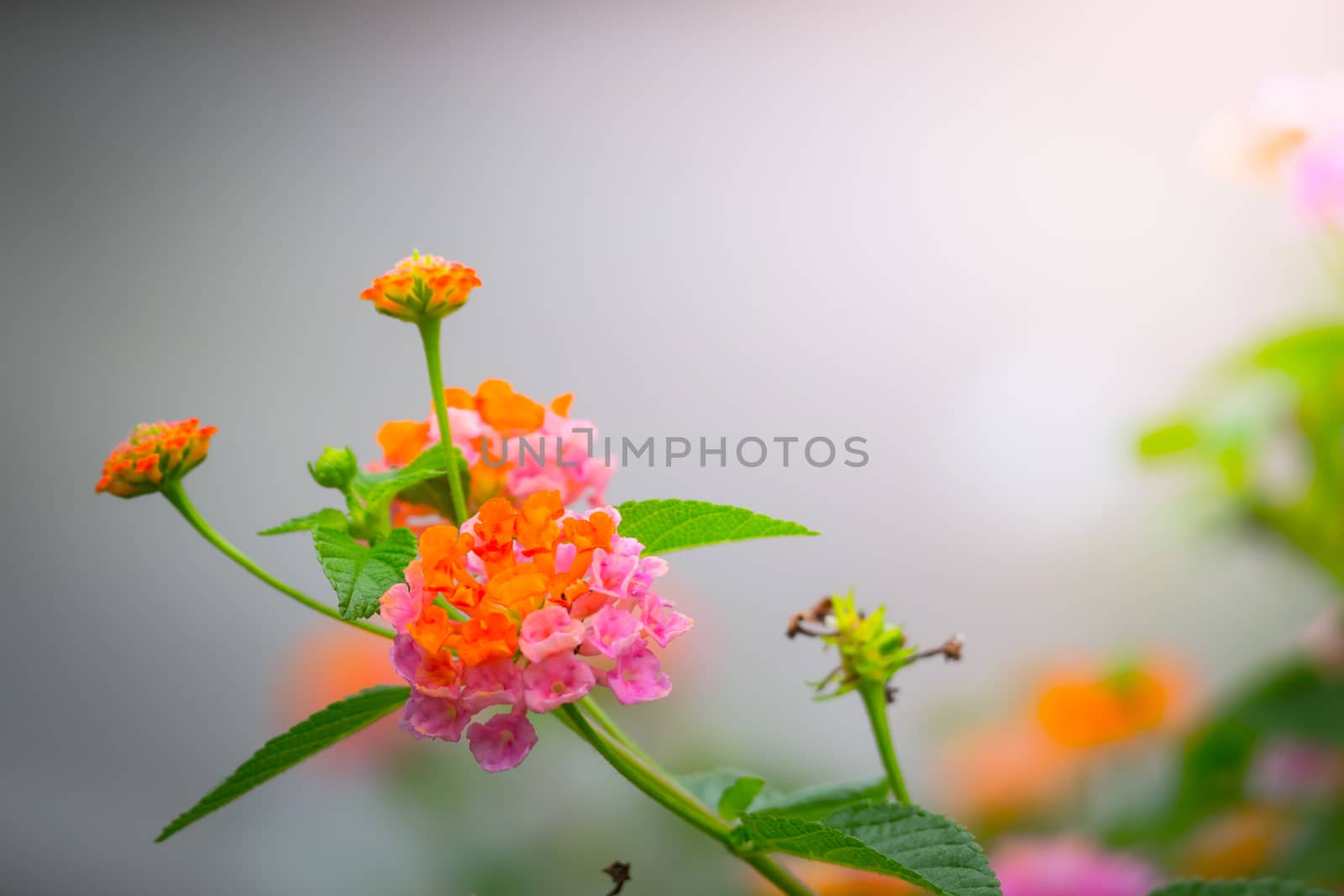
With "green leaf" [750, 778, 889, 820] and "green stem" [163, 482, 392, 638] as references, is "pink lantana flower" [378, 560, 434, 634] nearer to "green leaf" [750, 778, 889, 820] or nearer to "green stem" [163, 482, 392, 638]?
"green stem" [163, 482, 392, 638]

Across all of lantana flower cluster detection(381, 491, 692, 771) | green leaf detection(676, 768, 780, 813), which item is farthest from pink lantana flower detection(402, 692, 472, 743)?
green leaf detection(676, 768, 780, 813)

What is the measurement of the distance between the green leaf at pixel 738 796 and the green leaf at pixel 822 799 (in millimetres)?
12

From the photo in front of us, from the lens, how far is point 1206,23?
1574mm

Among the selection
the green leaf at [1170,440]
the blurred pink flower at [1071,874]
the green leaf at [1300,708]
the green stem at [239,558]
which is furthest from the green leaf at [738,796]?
the green leaf at [1170,440]

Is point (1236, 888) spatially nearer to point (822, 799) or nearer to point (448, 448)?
point (822, 799)

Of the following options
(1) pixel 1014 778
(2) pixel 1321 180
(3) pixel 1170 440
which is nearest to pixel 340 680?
(1) pixel 1014 778

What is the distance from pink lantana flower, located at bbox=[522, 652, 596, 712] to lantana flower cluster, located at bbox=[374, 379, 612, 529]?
0.08 meters

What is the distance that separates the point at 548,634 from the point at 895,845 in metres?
0.10

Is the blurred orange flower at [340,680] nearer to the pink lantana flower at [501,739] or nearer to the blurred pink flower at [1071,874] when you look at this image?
the blurred pink flower at [1071,874]

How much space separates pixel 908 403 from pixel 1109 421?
28cm

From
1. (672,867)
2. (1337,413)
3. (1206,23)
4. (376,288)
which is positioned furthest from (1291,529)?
(1206,23)

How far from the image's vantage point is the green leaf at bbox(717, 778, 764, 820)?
323 mm

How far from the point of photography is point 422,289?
31 centimetres

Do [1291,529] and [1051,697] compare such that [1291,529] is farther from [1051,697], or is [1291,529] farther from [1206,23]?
[1206,23]
